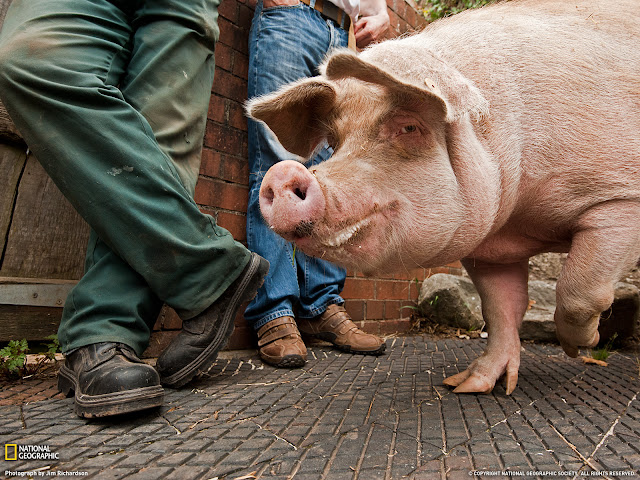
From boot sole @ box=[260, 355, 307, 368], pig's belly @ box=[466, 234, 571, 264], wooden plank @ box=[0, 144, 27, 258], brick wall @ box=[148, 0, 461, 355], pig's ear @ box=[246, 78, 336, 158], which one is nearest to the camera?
pig's ear @ box=[246, 78, 336, 158]

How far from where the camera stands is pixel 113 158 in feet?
5.54

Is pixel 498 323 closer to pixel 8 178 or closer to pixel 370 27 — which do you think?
pixel 370 27

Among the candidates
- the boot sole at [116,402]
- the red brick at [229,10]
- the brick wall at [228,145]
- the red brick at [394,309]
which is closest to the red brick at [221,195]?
the brick wall at [228,145]

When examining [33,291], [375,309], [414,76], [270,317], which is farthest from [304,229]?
[375,309]

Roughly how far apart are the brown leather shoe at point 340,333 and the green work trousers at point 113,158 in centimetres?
115

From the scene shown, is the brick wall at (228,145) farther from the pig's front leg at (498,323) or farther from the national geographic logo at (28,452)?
the pig's front leg at (498,323)

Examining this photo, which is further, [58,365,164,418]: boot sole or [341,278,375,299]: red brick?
[341,278,375,299]: red brick

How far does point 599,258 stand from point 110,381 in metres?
1.67

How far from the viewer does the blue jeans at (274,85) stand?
2.67 metres

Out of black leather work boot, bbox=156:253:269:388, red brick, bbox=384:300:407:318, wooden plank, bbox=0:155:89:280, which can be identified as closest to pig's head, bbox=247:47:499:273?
black leather work boot, bbox=156:253:269:388

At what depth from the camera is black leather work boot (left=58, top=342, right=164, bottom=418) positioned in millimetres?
1426

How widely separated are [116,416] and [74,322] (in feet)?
1.31

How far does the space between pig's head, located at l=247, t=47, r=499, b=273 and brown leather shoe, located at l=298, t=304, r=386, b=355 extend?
131cm

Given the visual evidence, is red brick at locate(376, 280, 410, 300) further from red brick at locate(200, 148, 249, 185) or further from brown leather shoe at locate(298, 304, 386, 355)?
red brick at locate(200, 148, 249, 185)
